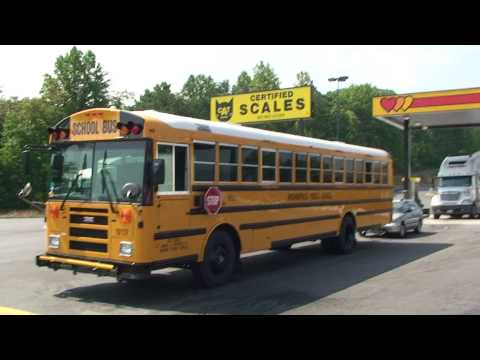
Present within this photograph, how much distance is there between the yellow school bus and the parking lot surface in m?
0.56

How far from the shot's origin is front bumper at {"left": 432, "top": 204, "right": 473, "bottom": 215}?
92.7ft

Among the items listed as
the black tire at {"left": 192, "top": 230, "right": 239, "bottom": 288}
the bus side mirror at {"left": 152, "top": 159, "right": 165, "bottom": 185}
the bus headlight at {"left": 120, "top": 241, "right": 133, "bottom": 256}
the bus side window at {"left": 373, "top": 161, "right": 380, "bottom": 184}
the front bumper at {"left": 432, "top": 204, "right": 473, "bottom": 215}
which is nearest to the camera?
the bus side mirror at {"left": 152, "top": 159, "right": 165, "bottom": 185}

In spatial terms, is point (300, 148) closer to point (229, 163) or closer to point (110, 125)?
point (229, 163)

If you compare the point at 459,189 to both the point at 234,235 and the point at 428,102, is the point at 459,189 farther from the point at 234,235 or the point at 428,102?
the point at 234,235

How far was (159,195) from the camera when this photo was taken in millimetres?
8164

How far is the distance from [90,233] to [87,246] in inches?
8.4

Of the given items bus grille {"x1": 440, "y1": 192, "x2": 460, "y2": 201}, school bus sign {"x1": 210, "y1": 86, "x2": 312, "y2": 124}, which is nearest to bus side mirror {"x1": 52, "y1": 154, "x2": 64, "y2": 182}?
bus grille {"x1": 440, "y1": 192, "x2": 460, "y2": 201}

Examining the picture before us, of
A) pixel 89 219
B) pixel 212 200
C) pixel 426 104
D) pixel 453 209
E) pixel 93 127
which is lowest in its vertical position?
pixel 453 209

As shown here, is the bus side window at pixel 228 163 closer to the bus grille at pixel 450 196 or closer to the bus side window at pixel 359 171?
the bus side window at pixel 359 171

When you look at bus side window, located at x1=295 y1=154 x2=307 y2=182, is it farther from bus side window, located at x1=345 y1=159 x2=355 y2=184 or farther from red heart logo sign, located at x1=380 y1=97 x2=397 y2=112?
red heart logo sign, located at x1=380 y1=97 x2=397 y2=112

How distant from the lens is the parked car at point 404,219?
1877 centimetres

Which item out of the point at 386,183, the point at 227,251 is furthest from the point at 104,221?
the point at 386,183

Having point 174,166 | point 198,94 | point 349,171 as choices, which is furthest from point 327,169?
point 198,94

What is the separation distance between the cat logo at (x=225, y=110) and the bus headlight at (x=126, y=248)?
29.7 meters
